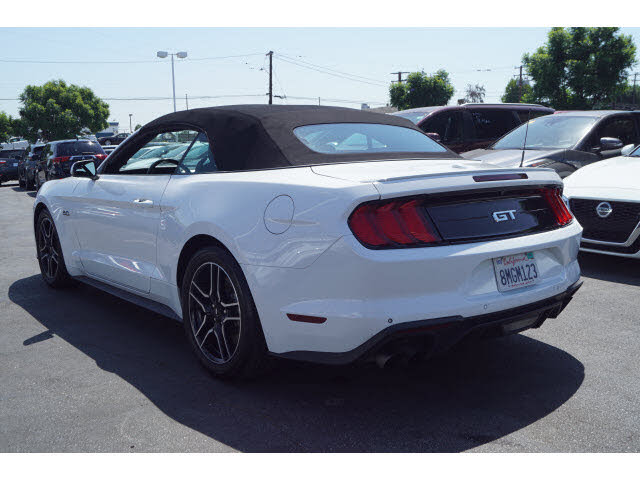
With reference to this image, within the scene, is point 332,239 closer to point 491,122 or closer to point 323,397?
point 323,397

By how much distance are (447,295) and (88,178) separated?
3.44m

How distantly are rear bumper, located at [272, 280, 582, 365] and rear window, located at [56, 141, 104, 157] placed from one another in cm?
1606

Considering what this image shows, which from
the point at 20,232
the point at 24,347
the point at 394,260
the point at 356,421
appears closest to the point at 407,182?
the point at 394,260

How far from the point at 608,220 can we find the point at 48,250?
531cm

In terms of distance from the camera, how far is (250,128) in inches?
145

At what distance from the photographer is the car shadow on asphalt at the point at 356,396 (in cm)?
284

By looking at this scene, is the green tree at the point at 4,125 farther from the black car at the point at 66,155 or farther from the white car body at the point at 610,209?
the white car body at the point at 610,209

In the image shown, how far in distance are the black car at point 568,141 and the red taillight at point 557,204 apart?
13.3ft

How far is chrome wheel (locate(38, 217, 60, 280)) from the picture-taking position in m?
5.71

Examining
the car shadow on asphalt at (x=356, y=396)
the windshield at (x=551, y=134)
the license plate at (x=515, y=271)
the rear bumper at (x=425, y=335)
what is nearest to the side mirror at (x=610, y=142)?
the windshield at (x=551, y=134)

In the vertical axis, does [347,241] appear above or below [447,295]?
above

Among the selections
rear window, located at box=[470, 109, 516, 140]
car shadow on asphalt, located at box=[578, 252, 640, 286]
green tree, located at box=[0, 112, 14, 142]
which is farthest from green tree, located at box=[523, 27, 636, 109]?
green tree, located at box=[0, 112, 14, 142]

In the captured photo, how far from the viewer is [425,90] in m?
59.4

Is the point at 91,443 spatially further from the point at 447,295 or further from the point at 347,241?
the point at 447,295
